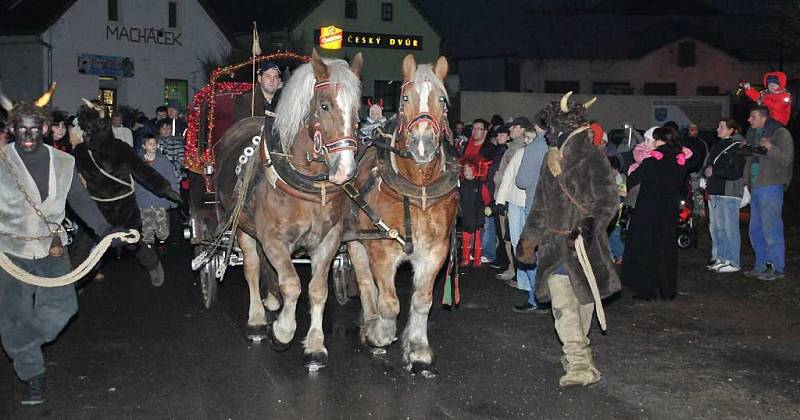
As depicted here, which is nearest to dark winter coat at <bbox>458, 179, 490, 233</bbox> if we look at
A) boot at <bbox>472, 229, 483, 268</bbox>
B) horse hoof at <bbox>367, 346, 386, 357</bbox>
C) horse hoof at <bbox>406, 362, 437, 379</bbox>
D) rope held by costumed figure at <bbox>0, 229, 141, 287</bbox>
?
boot at <bbox>472, 229, 483, 268</bbox>

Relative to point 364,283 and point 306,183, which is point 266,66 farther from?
point 364,283

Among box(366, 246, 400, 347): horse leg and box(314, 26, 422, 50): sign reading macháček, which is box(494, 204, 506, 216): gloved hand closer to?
box(366, 246, 400, 347): horse leg

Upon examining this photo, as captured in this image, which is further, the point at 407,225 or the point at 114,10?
the point at 114,10

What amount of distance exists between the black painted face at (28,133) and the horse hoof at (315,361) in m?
2.48

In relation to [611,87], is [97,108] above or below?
below

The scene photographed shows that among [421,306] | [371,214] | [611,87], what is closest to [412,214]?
[371,214]

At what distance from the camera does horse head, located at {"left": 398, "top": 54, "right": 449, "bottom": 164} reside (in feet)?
20.3

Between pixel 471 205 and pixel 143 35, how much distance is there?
30889 mm

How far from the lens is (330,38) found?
152ft

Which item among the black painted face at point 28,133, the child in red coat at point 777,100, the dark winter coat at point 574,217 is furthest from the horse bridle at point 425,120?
the child in red coat at point 777,100

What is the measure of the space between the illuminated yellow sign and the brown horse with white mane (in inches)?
1575

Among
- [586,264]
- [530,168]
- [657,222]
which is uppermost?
[530,168]

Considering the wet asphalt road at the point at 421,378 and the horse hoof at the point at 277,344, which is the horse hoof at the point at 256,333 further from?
the horse hoof at the point at 277,344

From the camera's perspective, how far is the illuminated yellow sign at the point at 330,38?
1825 inches
